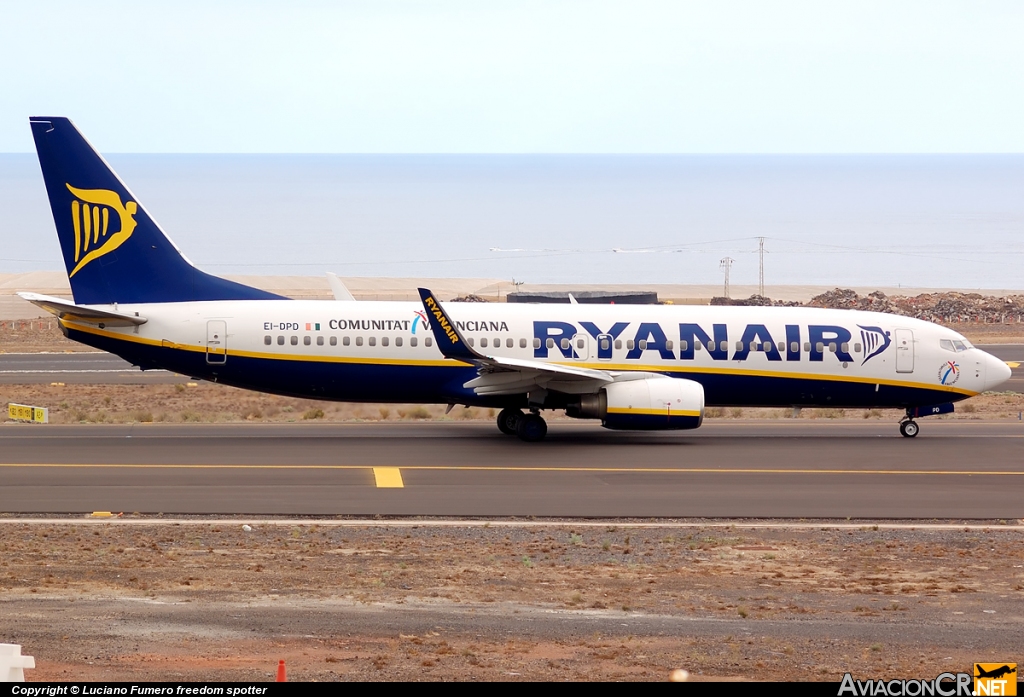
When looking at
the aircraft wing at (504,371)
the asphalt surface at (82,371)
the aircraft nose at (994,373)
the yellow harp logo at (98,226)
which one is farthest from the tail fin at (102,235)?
the aircraft nose at (994,373)

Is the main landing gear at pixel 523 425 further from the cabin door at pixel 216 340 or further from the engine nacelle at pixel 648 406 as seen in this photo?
the cabin door at pixel 216 340

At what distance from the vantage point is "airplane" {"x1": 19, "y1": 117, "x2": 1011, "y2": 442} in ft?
93.3

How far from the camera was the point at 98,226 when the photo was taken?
28.8 metres

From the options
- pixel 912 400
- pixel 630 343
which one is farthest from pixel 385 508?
pixel 912 400

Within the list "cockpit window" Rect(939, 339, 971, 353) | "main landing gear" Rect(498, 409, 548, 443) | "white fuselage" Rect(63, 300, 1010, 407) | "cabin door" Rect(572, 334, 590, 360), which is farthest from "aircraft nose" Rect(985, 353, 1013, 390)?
"main landing gear" Rect(498, 409, 548, 443)

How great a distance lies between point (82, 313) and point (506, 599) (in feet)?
54.0

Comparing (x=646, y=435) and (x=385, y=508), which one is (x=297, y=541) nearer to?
(x=385, y=508)

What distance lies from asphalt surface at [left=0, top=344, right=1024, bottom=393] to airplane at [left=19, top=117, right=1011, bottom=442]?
11431 mm

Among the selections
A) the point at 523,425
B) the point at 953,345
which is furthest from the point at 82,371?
the point at 953,345

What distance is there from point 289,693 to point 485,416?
25.4 metres

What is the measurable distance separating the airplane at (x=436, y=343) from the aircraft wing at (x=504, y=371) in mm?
57

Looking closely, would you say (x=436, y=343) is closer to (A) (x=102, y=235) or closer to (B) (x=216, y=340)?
(B) (x=216, y=340)

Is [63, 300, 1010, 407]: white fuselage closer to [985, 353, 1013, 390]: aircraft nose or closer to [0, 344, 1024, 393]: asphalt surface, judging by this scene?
[985, 353, 1013, 390]: aircraft nose

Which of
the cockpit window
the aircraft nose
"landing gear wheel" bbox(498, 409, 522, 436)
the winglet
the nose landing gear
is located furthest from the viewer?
the nose landing gear
